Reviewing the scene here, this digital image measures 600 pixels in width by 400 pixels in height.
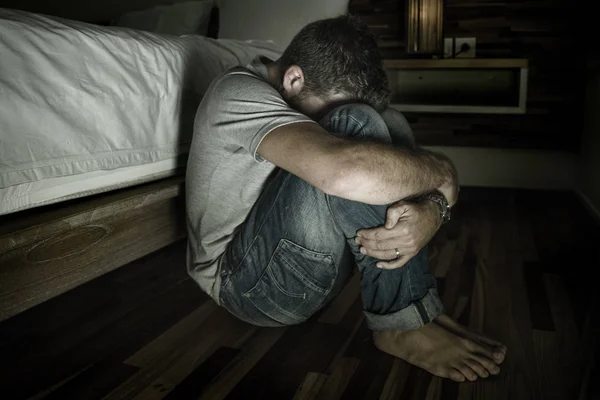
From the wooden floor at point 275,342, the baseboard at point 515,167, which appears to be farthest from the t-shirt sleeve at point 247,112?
the baseboard at point 515,167

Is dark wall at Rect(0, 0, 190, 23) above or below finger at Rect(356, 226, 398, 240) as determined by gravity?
above

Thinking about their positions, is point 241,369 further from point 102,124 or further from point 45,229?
point 102,124

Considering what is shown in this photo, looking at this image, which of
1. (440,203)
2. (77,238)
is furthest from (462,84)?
(77,238)

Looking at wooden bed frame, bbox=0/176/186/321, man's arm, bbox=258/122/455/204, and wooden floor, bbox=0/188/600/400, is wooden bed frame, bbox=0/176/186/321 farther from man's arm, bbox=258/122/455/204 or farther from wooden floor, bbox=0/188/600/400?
man's arm, bbox=258/122/455/204

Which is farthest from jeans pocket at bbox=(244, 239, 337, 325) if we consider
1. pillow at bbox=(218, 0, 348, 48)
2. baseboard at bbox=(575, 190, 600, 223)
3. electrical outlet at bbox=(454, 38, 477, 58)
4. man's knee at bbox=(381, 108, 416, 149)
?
pillow at bbox=(218, 0, 348, 48)

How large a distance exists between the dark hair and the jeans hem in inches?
16.8

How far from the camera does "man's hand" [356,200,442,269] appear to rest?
95cm

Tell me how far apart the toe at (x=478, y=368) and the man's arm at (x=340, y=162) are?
0.35m

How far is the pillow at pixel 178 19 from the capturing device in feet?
9.64

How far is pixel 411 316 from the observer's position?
102cm

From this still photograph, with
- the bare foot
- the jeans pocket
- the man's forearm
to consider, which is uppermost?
the man's forearm

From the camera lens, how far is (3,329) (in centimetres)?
130

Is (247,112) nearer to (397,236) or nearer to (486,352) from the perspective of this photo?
(397,236)

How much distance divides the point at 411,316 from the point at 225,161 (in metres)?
0.47
